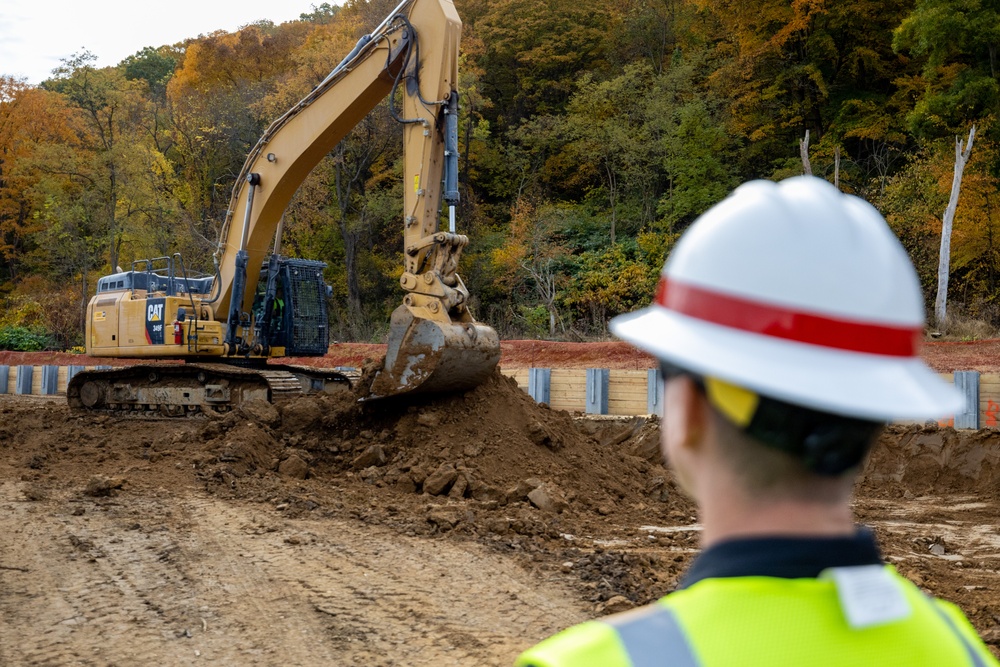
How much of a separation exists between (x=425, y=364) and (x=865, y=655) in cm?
928

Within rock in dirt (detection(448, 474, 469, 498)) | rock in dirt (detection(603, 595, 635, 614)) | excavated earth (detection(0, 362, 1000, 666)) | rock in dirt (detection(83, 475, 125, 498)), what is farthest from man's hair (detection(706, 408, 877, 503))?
rock in dirt (detection(83, 475, 125, 498))

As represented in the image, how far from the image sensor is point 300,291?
1513cm

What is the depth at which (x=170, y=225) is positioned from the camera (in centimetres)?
3838

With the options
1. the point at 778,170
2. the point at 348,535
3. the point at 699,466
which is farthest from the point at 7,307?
the point at 699,466

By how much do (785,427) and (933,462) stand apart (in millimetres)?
12326

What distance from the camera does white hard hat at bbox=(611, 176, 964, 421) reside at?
100 cm

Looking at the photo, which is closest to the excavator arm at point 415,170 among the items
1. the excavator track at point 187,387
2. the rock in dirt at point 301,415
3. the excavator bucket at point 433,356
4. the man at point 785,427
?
the excavator bucket at point 433,356

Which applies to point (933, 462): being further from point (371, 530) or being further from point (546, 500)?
point (371, 530)

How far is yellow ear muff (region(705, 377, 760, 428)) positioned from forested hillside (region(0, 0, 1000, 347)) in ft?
84.3

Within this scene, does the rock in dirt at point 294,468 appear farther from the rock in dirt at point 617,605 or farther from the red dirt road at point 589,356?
the rock in dirt at point 617,605

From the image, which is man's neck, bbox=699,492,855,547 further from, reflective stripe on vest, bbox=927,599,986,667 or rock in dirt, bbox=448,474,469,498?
rock in dirt, bbox=448,474,469,498

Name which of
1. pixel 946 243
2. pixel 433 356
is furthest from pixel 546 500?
pixel 946 243

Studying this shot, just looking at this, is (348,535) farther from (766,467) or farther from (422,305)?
(766,467)

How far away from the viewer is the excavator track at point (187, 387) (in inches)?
555
